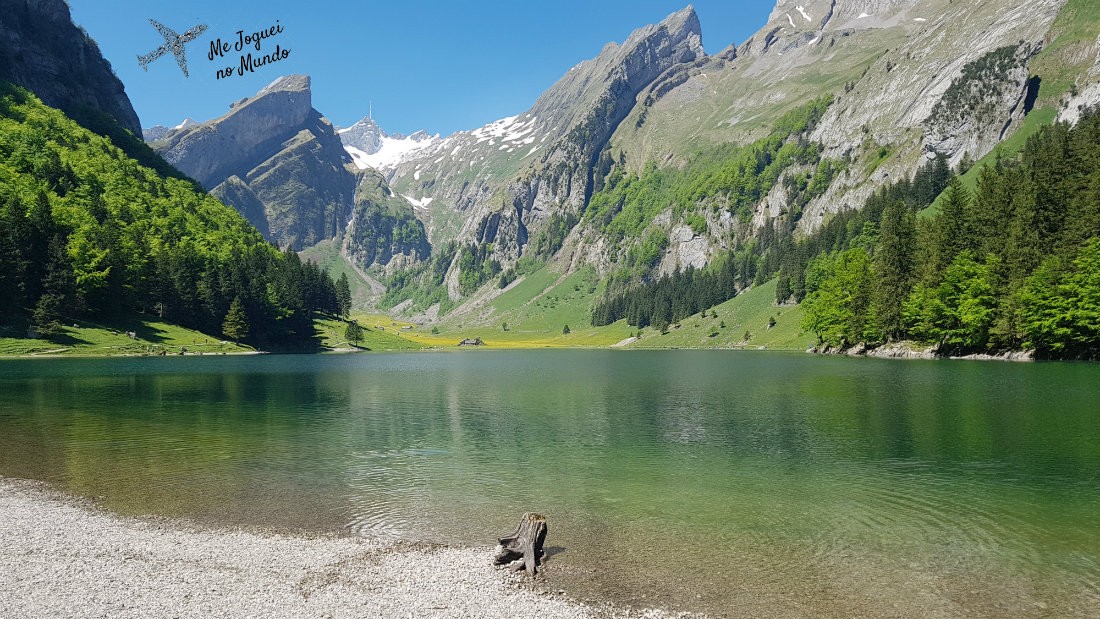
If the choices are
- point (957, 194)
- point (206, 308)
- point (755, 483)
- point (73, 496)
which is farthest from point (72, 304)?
point (957, 194)

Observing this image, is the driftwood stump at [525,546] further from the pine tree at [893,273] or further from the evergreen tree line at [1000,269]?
the pine tree at [893,273]

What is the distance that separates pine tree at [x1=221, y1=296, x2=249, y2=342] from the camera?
5773 inches

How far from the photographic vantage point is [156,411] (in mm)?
48344

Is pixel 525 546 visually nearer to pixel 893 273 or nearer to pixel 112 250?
pixel 893 273

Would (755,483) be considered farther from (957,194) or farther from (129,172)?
(129,172)

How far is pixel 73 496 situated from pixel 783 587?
87.9 ft

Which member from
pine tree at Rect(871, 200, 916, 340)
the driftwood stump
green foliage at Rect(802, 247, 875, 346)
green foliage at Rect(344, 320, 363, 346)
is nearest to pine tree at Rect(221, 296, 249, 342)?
green foliage at Rect(344, 320, 363, 346)

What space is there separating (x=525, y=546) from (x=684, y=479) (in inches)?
489

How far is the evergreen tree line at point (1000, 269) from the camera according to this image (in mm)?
83562

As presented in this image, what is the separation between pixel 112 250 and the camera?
128m

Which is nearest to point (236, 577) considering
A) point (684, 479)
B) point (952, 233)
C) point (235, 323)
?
point (684, 479)

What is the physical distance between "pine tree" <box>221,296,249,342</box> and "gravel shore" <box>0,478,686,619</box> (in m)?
Result: 139

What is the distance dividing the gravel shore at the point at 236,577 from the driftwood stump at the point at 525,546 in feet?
1.62

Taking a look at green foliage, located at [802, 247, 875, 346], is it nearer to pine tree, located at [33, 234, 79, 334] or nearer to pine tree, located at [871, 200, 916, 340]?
pine tree, located at [871, 200, 916, 340]
